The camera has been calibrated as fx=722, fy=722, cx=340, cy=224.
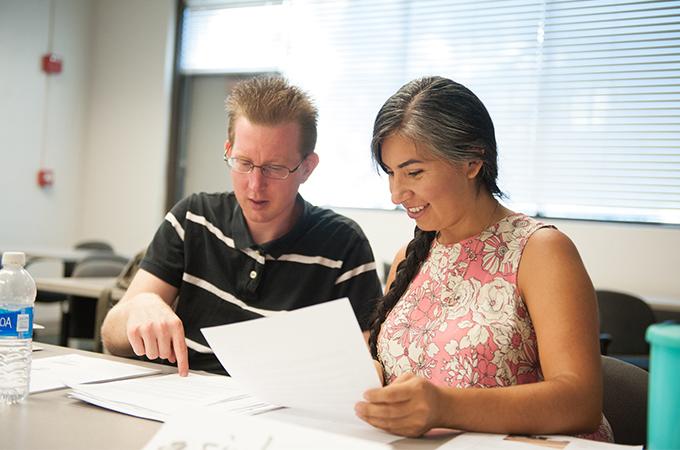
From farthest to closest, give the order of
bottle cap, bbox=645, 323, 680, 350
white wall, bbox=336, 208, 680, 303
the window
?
the window < white wall, bbox=336, 208, 680, 303 < bottle cap, bbox=645, 323, 680, 350

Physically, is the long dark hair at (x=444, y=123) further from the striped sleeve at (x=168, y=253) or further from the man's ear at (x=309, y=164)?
the striped sleeve at (x=168, y=253)

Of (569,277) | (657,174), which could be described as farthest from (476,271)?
(657,174)

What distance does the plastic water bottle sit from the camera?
1.20 m

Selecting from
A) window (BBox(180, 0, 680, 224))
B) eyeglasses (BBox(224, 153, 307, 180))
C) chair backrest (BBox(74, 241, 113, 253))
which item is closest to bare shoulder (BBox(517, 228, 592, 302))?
eyeglasses (BBox(224, 153, 307, 180))

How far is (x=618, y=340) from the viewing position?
3.62 metres

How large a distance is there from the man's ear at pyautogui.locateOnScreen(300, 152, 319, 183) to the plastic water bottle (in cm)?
76

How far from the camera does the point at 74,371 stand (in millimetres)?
1444

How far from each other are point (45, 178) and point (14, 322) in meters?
5.77

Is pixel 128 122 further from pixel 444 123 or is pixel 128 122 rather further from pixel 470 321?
pixel 470 321

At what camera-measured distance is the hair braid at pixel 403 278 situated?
162 cm

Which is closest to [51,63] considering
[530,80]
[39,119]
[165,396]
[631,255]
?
[39,119]

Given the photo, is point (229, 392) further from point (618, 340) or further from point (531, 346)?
point (618, 340)

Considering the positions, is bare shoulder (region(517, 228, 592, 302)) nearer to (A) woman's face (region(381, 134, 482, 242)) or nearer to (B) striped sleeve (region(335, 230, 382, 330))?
(A) woman's face (region(381, 134, 482, 242))

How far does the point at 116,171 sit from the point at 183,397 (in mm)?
5953
